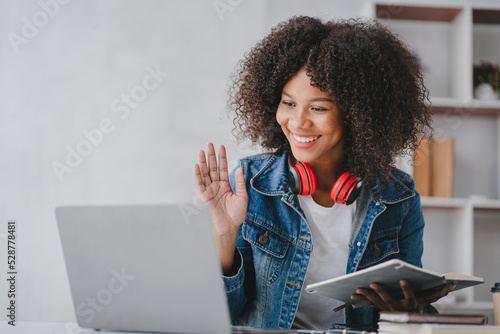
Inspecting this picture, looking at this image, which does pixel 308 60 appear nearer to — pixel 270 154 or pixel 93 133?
pixel 270 154

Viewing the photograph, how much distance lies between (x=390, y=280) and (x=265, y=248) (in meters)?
→ 0.51

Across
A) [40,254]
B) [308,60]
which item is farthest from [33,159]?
[308,60]

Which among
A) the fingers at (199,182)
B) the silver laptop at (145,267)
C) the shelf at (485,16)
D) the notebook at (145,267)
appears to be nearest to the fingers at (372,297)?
the notebook at (145,267)

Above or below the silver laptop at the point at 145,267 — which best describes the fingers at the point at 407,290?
below

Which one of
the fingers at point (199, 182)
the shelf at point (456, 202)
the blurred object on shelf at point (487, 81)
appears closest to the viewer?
the fingers at point (199, 182)

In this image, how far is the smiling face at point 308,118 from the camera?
1441 millimetres

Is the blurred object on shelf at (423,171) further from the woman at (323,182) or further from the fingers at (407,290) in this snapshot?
the fingers at (407,290)

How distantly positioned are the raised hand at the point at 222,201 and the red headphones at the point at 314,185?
0.19 metres

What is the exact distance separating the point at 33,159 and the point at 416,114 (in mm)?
1953

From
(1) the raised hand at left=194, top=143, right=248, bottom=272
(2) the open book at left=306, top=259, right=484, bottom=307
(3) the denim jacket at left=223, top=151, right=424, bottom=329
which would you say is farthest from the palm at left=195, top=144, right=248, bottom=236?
(2) the open book at left=306, top=259, right=484, bottom=307

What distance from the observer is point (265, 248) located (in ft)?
4.80

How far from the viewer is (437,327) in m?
0.86

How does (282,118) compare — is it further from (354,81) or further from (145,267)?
(145,267)

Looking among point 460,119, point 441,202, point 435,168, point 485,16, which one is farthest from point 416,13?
point 441,202
